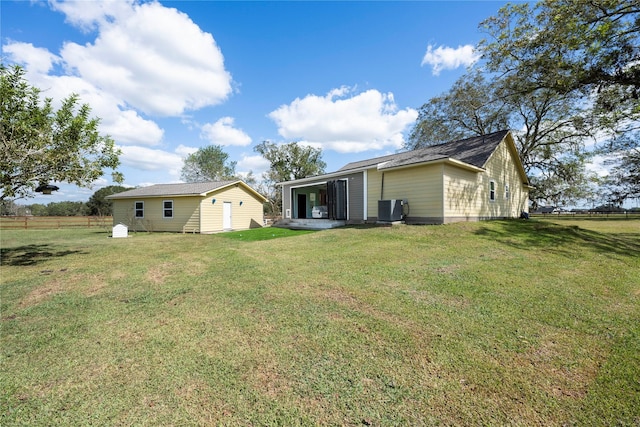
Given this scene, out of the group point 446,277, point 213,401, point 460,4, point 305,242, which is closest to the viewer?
point 213,401

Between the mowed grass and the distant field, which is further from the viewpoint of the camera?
the distant field

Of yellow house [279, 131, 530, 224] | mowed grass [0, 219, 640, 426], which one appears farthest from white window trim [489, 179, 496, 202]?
mowed grass [0, 219, 640, 426]

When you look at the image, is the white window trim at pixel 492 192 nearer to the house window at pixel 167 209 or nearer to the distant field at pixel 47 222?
the house window at pixel 167 209

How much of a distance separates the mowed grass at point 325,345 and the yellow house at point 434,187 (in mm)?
6081

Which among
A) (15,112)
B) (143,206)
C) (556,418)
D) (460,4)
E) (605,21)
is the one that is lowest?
(556,418)

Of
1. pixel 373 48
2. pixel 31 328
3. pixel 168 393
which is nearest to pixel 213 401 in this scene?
pixel 168 393

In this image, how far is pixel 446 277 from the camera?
5516 millimetres

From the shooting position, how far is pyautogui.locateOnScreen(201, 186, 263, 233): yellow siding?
17688 millimetres

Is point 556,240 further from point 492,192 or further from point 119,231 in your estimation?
point 119,231

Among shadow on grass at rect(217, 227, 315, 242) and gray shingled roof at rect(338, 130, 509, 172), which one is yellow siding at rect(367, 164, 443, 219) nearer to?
gray shingled roof at rect(338, 130, 509, 172)

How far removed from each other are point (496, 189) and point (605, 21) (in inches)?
306

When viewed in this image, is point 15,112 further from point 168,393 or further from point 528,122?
point 528,122

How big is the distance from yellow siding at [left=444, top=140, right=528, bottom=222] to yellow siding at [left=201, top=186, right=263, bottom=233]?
13.8m

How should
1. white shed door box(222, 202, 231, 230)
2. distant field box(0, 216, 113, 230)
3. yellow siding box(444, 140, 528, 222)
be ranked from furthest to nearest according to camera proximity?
distant field box(0, 216, 113, 230) < white shed door box(222, 202, 231, 230) < yellow siding box(444, 140, 528, 222)
